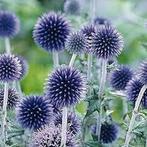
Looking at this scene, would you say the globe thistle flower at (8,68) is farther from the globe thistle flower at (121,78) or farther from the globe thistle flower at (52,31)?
the globe thistle flower at (121,78)

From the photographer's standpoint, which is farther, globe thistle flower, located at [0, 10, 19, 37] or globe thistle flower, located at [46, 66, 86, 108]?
globe thistle flower, located at [0, 10, 19, 37]

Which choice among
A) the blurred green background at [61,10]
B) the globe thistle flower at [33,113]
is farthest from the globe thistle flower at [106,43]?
the blurred green background at [61,10]

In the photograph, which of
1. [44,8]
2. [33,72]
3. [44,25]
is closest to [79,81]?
[44,25]

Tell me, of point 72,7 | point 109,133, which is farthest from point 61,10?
point 109,133

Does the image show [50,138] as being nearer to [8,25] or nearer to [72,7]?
[8,25]

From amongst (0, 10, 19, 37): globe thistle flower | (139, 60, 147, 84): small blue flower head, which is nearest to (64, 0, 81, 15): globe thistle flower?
(0, 10, 19, 37): globe thistle flower

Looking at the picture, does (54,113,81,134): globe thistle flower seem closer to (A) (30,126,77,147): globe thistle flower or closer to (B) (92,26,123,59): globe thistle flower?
(A) (30,126,77,147): globe thistle flower
